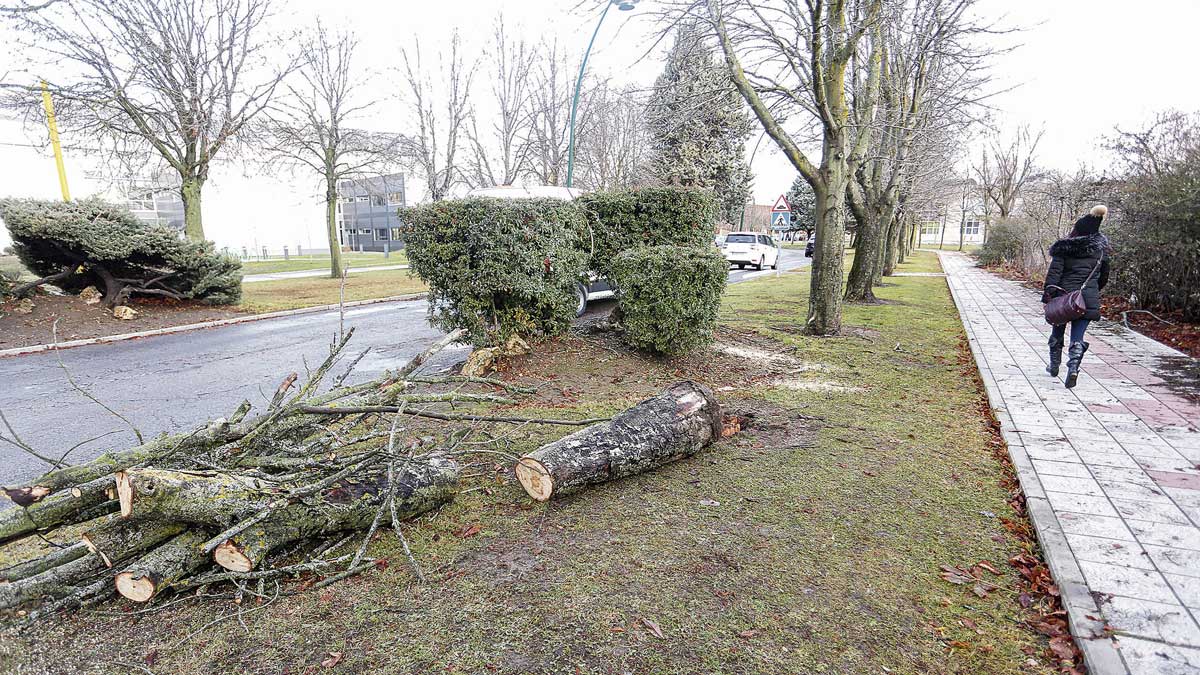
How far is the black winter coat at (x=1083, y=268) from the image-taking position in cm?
612

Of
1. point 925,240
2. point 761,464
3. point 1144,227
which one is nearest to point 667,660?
point 761,464

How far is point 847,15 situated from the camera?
30.5 ft

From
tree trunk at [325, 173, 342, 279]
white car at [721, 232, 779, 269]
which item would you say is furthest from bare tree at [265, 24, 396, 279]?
white car at [721, 232, 779, 269]

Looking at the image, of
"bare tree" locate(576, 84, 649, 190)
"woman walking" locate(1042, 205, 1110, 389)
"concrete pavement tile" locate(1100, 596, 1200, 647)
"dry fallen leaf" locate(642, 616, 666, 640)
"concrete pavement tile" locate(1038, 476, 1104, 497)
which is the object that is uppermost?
"bare tree" locate(576, 84, 649, 190)

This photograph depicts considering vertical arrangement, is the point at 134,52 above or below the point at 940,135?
above

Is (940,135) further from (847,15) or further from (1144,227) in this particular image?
(847,15)

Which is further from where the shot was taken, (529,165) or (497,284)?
(529,165)

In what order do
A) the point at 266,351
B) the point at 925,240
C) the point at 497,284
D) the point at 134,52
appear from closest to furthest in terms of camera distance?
the point at 497,284 → the point at 266,351 → the point at 134,52 → the point at 925,240

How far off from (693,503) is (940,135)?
16.0 meters

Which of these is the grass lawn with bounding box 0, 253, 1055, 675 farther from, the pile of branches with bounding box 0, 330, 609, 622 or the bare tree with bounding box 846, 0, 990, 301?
the bare tree with bounding box 846, 0, 990, 301

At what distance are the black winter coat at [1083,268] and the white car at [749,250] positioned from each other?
19.0 metres

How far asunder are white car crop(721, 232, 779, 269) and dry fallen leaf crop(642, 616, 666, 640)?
23698 millimetres

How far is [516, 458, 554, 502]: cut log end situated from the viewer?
139 inches

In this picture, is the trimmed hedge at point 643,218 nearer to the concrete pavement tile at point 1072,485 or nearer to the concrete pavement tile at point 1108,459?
the concrete pavement tile at point 1108,459
